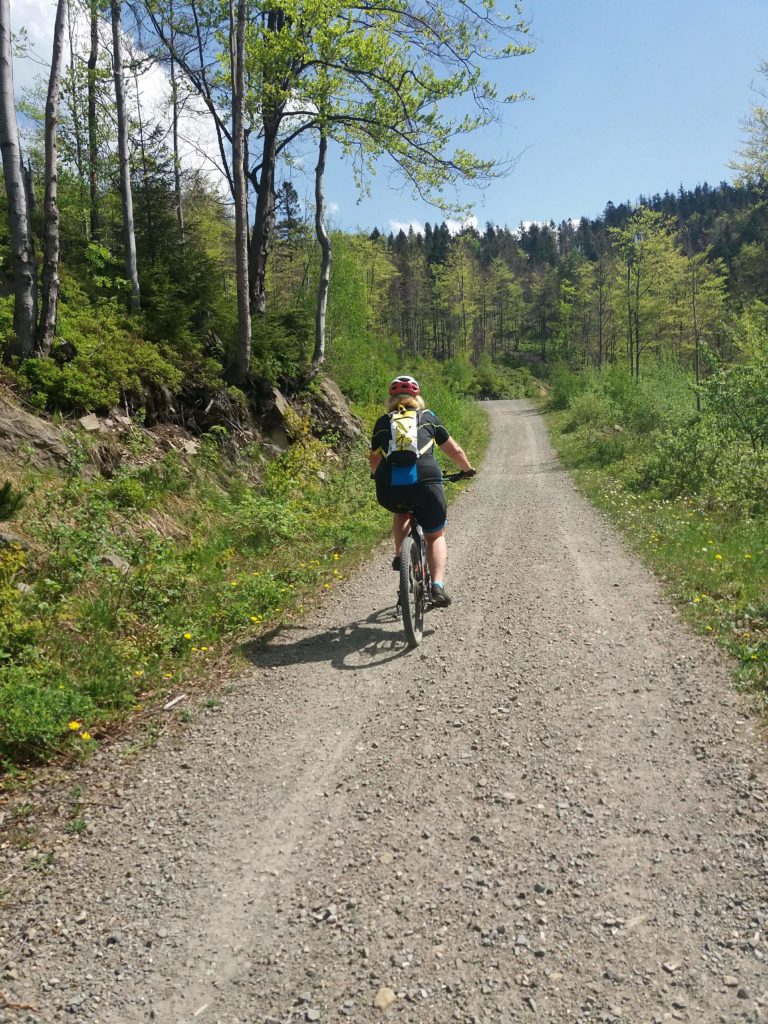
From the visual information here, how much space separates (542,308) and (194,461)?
79.2 m

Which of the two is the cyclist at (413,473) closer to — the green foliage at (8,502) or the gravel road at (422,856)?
the gravel road at (422,856)

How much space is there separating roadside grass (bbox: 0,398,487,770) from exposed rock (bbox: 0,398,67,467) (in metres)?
0.29

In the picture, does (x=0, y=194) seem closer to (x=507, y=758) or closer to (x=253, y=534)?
(x=253, y=534)

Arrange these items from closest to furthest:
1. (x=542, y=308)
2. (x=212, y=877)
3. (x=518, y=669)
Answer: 1. (x=212, y=877)
2. (x=518, y=669)
3. (x=542, y=308)

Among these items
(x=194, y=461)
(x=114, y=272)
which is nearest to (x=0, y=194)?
(x=114, y=272)

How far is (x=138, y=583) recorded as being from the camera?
5621mm

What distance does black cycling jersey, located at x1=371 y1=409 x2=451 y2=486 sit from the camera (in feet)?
17.7

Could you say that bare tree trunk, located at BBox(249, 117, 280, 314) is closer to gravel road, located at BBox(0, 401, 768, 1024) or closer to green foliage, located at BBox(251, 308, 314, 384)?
green foliage, located at BBox(251, 308, 314, 384)

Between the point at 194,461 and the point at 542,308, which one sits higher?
the point at 542,308

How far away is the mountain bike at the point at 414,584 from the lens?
5.06 meters

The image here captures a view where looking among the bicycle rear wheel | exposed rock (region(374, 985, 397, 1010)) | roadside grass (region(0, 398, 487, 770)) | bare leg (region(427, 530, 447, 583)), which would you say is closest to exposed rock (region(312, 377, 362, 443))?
roadside grass (region(0, 398, 487, 770))

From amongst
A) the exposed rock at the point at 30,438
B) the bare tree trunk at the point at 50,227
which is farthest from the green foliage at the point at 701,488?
the bare tree trunk at the point at 50,227

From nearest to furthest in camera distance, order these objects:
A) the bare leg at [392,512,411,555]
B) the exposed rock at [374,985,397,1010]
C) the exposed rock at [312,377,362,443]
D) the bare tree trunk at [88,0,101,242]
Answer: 1. the exposed rock at [374,985,397,1010]
2. the bare leg at [392,512,411,555]
3. the exposed rock at [312,377,362,443]
4. the bare tree trunk at [88,0,101,242]

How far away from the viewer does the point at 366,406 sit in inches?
795
